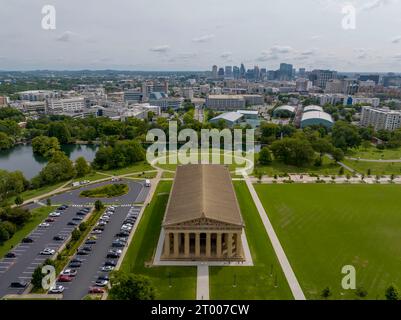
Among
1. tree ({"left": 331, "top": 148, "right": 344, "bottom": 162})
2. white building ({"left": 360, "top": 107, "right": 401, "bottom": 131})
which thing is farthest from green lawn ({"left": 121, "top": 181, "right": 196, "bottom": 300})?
white building ({"left": 360, "top": 107, "right": 401, "bottom": 131})

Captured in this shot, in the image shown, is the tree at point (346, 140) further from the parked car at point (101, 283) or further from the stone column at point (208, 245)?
the parked car at point (101, 283)

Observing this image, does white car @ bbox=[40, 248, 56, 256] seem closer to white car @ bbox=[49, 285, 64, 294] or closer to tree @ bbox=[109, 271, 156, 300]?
white car @ bbox=[49, 285, 64, 294]

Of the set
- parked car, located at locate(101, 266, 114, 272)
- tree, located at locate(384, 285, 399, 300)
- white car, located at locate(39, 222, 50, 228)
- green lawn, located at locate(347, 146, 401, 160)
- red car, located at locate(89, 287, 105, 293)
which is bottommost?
red car, located at locate(89, 287, 105, 293)

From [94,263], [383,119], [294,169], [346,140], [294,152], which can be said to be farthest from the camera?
[383,119]

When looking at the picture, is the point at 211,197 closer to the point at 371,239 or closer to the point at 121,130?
the point at 371,239

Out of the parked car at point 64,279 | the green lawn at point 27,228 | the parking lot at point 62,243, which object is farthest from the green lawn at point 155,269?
the green lawn at point 27,228

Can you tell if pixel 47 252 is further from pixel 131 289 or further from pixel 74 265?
pixel 131 289
